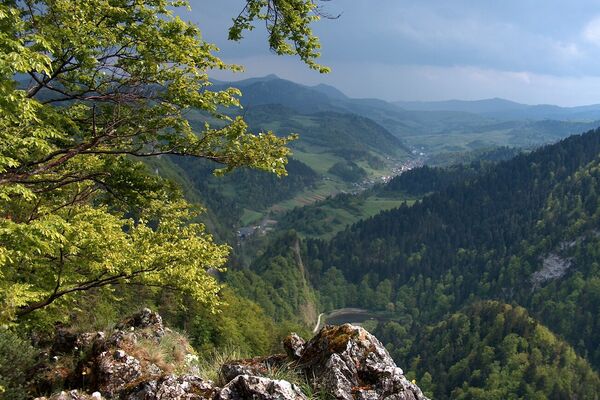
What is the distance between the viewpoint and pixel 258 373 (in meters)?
13.3

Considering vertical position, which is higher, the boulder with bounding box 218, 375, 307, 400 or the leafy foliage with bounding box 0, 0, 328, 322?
the leafy foliage with bounding box 0, 0, 328, 322

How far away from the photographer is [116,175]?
18.7 metres

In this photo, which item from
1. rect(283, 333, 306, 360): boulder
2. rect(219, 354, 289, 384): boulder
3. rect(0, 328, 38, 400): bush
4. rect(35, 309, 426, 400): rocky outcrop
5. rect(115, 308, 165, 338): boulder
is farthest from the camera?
rect(115, 308, 165, 338): boulder

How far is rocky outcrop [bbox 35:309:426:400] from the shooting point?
39.3 ft

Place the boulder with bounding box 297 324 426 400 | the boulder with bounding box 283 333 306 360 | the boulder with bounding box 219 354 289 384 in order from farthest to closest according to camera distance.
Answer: the boulder with bounding box 283 333 306 360 < the boulder with bounding box 219 354 289 384 < the boulder with bounding box 297 324 426 400

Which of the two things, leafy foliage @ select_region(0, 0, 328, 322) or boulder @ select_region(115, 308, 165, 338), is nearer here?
leafy foliage @ select_region(0, 0, 328, 322)

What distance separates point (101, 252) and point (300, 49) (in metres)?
10.5

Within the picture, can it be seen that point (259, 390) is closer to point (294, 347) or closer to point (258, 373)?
point (258, 373)

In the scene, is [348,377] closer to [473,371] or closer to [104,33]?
[104,33]

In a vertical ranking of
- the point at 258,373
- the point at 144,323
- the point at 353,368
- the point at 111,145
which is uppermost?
the point at 111,145

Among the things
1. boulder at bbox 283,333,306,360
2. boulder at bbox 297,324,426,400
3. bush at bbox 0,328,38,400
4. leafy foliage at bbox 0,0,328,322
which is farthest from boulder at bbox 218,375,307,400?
bush at bbox 0,328,38,400

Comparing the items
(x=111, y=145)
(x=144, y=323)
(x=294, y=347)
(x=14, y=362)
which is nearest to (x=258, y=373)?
(x=294, y=347)

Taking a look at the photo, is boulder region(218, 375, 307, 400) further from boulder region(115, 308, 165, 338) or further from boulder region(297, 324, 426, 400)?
boulder region(115, 308, 165, 338)

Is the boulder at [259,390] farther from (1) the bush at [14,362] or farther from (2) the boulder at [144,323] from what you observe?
(2) the boulder at [144,323]
